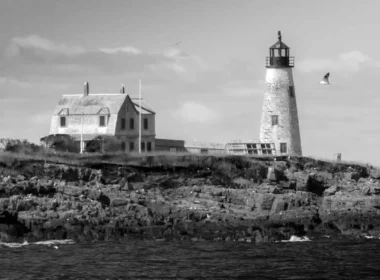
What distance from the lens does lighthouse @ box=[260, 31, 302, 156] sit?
7175cm

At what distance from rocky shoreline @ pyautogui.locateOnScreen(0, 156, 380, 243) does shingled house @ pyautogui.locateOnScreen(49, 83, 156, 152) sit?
11791 millimetres

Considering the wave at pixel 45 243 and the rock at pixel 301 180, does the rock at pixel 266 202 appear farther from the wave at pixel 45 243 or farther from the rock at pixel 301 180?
the wave at pixel 45 243

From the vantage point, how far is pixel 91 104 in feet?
238

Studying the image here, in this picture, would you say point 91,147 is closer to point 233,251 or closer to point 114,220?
point 114,220

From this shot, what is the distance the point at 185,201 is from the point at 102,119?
17909 millimetres

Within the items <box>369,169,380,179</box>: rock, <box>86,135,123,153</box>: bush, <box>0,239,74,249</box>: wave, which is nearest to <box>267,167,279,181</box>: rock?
<box>369,169,380,179</box>: rock

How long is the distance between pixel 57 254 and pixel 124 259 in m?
3.06

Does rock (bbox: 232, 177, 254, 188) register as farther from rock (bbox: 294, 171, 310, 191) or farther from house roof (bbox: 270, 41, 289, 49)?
house roof (bbox: 270, 41, 289, 49)

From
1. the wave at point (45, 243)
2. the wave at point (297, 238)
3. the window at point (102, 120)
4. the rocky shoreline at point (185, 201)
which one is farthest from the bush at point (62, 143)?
the wave at point (297, 238)

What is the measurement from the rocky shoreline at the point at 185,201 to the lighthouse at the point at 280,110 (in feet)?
24.8

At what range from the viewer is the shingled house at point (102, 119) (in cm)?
7162

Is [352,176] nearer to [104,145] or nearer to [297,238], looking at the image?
[297,238]

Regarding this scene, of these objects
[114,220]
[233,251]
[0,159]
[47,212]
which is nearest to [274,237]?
[233,251]

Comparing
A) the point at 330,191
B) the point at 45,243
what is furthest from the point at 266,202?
the point at 45,243
